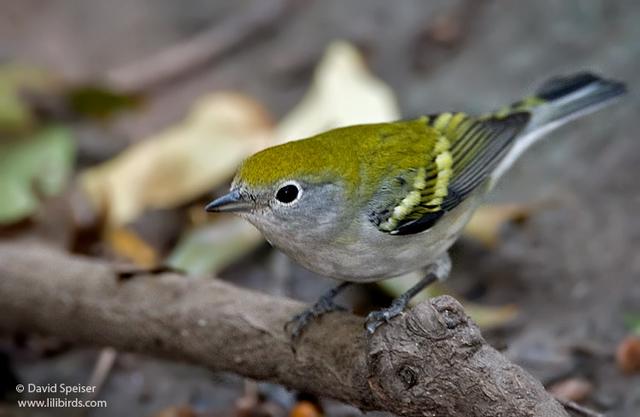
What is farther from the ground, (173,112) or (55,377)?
(173,112)

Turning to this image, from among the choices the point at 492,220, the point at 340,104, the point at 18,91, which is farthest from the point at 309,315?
the point at 18,91

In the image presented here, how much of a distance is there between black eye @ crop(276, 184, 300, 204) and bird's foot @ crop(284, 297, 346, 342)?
0.44 metres

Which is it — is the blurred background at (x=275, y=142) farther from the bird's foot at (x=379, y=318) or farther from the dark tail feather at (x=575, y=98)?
the dark tail feather at (x=575, y=98)

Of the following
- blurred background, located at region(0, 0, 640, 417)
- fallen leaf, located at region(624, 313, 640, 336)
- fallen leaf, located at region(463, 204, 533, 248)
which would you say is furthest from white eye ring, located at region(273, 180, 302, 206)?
fallen leaf, located at region(463, 204, 533, 248)

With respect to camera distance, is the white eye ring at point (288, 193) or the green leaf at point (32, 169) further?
the green leaf at point (32, 169)

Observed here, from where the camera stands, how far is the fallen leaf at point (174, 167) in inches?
223

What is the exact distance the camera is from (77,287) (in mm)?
4195

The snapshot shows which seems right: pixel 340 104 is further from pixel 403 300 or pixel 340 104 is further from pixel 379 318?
pixel 379 318

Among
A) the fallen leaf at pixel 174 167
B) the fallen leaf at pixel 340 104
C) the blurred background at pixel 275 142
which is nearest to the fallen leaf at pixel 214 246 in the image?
the blurred background at pixel 275 142

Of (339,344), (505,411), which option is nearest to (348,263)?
(339,344)

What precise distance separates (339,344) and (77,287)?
4.51 ft

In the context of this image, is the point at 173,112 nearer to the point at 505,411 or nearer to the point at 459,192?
the point at 459,192

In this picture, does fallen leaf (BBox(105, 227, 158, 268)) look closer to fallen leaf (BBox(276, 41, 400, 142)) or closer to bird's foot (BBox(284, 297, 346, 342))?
fallen leaf (BBox(276, 41, 400, 142))

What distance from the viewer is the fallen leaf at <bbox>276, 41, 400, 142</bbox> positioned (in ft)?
19.3
